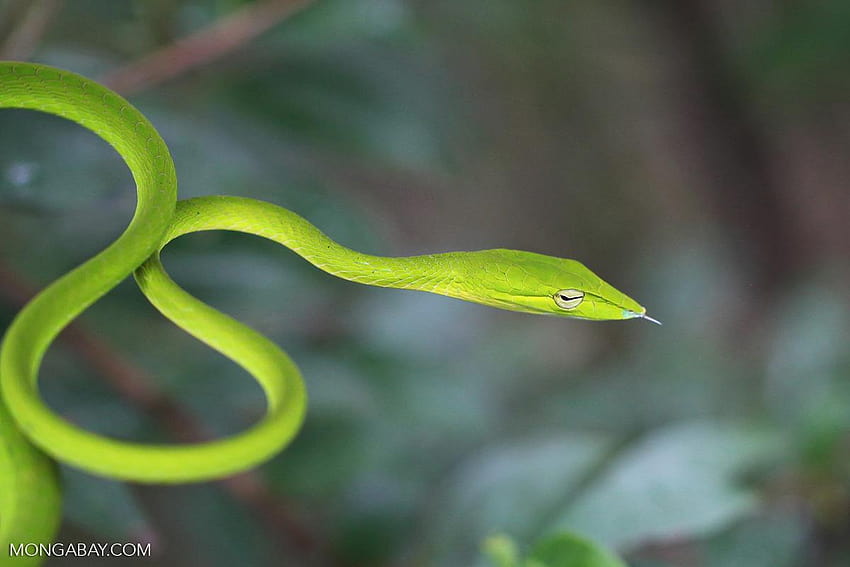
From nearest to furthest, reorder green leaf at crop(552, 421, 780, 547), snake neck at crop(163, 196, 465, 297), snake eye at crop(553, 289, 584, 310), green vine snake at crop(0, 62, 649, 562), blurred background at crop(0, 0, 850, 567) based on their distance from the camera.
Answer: green vine snake at crop(0, 62, 649, 562)
snake neck at crop(163, 196, 465, 297)
snake eye at crop(553, 289, 584, 310)
green leaf at crop(552, 421, 780, 547)
blurred background at crop(0, 0, 850, 567)

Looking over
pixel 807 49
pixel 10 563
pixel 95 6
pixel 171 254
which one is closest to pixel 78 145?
pixel 171 254

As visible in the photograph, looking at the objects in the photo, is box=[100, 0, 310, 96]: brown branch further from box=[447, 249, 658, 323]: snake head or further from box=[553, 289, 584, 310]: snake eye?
box=[553, 289, 584, 310]: snake eye

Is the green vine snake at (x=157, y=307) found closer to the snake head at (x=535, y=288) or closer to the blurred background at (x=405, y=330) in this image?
the snake head at (x=535, y=288)

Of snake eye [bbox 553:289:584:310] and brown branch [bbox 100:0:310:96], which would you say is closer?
snake eye [bbox 553:289:584:310]

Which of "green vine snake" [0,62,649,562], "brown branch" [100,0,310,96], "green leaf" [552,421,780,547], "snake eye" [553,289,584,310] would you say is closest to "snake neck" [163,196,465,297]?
"green vine snake" [0,62,649,562]

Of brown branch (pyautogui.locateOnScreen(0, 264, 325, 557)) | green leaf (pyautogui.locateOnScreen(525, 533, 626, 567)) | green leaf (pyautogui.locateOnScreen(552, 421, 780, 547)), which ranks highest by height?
green leaf (pyautogui.locateOnScreen(552, 421, 780, 547))

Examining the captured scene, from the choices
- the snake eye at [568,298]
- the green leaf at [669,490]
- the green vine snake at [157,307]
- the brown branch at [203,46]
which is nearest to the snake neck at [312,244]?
the green vine snake at [157,307]

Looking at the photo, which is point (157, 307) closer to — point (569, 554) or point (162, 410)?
point (569, 554)

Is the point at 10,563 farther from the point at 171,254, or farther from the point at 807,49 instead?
the point at 807,49
